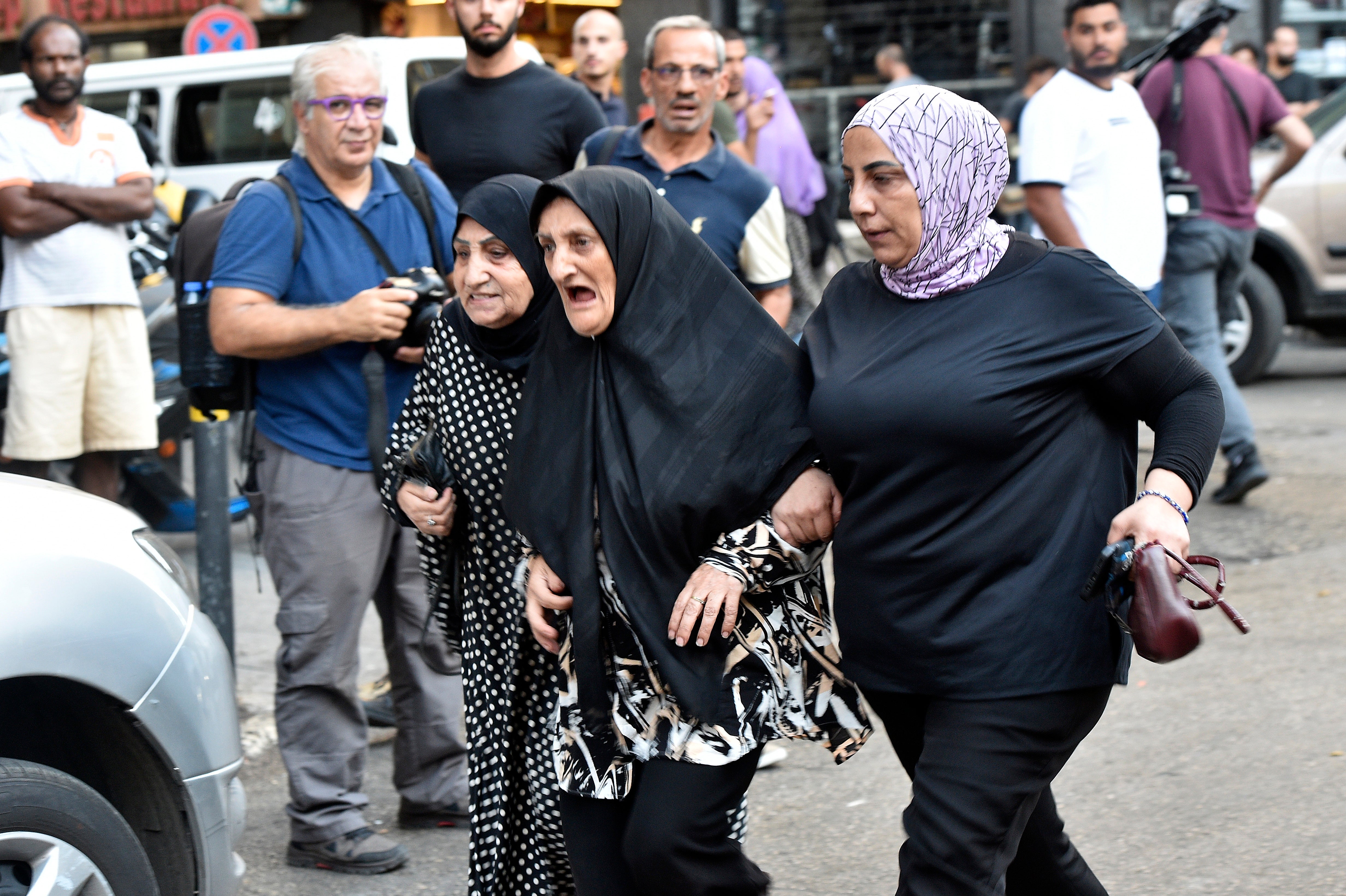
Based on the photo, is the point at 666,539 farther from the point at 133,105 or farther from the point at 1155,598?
the point at 133,105

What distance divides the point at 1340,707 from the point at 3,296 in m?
4.90

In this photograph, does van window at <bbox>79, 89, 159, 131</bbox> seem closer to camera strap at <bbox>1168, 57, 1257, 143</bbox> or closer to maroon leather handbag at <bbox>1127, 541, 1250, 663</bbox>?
camera strap at <bbox>1168, 57, 1257, 143</bbox>

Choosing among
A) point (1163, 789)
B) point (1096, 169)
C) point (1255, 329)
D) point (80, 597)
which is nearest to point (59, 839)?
point (80, 597)

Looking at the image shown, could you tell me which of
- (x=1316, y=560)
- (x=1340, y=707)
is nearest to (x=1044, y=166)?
(x=1316, y=560)

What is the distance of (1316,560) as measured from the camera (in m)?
6.33

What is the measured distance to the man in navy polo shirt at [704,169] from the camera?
4672 millimetres

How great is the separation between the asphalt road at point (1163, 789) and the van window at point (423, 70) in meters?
5.06

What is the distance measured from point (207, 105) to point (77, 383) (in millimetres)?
6519

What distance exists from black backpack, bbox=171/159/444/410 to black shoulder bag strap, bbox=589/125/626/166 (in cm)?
78

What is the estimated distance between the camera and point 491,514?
10.5 feet

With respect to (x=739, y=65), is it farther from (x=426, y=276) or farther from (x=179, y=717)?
(x=179, y=717)

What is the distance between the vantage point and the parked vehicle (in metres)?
10.0

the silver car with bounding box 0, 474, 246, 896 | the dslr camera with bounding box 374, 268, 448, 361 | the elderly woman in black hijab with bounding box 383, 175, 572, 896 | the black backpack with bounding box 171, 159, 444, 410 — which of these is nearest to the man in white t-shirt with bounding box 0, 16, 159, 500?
the black backpack with bounding box 171, 159, 444, 410

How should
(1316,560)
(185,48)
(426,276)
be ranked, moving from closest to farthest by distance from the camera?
1. (426,276)
2. (1316,560)
3. (185,48)
